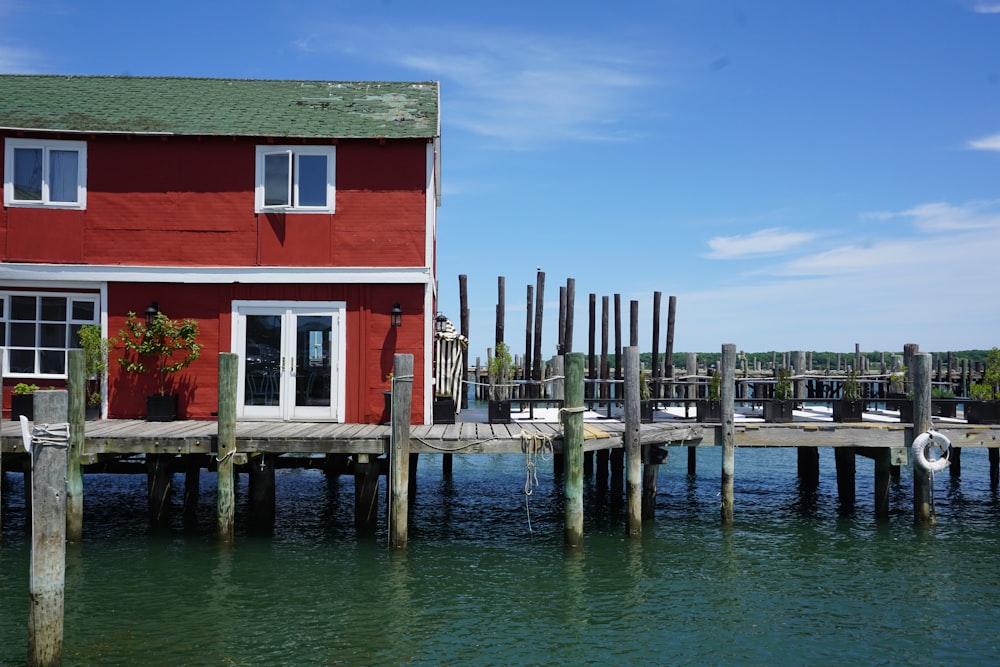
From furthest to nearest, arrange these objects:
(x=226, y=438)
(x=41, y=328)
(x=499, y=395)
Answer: (x=499, y=395) < (x=41, y=328) < (x=226, y=438)

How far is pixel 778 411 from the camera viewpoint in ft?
57.5

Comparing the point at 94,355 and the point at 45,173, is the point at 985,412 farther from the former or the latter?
the point at 45,173

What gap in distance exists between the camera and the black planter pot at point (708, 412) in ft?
55.7

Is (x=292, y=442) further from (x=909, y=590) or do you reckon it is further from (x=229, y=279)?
(x=909, y=590)

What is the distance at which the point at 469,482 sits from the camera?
Answer: 2356 cm

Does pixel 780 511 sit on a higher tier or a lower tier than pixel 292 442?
lower

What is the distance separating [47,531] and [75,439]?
18.2 feet

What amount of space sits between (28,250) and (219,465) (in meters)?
6.61

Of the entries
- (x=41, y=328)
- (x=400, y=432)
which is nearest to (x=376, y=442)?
(x=400, y=432)

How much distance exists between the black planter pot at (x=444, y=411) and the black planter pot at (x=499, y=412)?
753 millimetres

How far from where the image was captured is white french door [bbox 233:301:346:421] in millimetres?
16797

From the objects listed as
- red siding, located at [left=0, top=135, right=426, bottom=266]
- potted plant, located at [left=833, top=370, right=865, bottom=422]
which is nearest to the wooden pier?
potted plant, located at [left=833, top=370, right=865, bottom=422]

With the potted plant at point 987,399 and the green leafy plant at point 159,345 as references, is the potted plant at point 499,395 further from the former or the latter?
the potted plant at point 987,399

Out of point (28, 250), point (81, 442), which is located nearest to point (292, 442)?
point (81, 442)
